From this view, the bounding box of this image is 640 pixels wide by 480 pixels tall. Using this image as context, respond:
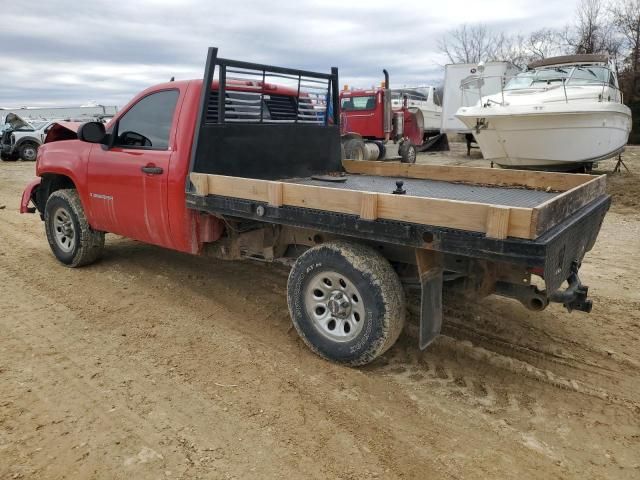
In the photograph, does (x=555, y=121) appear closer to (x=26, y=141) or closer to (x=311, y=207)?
(x=311, y=207)

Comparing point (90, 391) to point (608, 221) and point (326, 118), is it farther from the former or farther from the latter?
point (608, 221)

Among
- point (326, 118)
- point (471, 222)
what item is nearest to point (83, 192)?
point (326, 118)

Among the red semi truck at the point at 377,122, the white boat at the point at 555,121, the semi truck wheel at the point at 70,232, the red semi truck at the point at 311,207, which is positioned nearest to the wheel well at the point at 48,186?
the red semi truck at the point at 311,207

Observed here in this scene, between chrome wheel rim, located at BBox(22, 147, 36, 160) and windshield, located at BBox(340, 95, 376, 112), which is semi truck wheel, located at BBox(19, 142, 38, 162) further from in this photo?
windshield, located at BBox(340, 95, 376, 112)

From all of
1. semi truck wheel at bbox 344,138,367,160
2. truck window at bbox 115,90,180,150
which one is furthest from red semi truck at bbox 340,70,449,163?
truck window at bbox 115,90,180,150

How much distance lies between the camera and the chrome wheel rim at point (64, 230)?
18.8 feet

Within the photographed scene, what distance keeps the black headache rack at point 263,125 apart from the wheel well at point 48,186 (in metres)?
2.51

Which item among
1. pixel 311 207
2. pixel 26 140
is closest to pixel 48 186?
pixel 311 207

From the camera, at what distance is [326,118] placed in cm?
543

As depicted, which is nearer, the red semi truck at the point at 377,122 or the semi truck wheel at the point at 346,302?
the semi truck wheel at the point at 346,302

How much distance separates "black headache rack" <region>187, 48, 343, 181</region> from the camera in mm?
4348

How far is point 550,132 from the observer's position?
10.1 meters

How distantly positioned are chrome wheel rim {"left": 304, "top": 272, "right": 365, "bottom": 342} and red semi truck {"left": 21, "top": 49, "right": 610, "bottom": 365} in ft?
0.04

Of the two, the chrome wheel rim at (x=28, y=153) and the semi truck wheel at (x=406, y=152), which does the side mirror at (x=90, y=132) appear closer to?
the semi truck wheel at (x=406, y=152)
